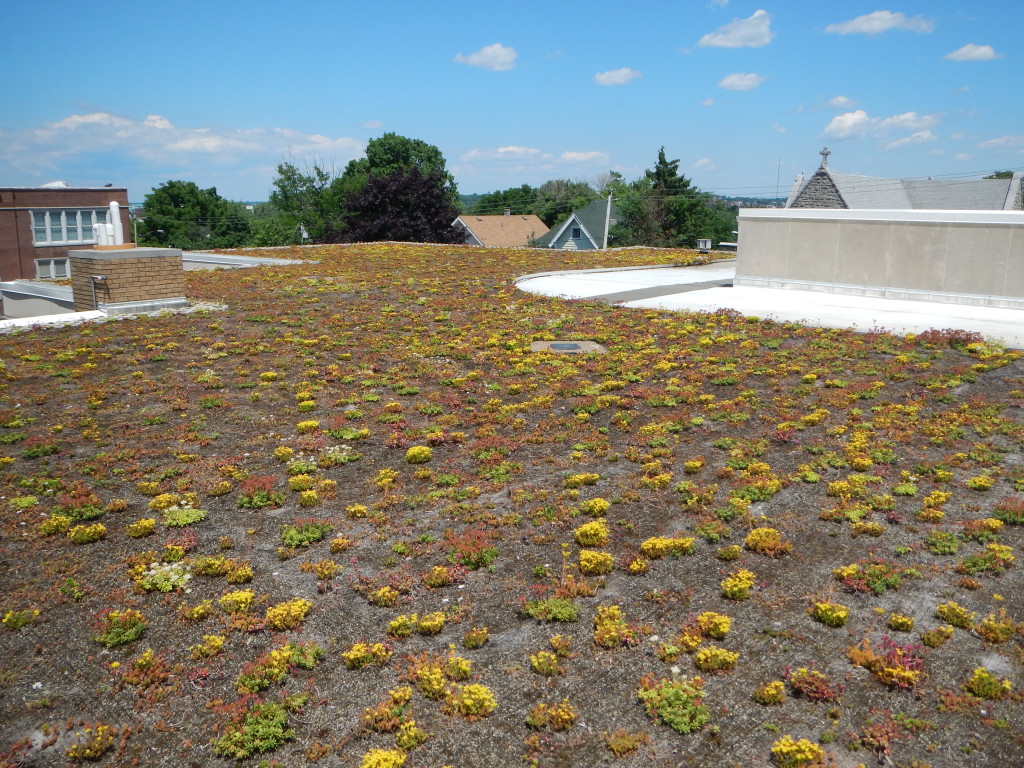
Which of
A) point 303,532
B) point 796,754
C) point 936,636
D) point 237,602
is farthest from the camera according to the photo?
point 303,532

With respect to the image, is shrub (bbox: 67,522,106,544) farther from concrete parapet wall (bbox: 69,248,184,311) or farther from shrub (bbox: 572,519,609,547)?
concrete parapet wall (bbox: 69,248,184,311)

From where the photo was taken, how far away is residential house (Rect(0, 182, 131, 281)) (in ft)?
184

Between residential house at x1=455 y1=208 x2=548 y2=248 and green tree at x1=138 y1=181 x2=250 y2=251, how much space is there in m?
39.7

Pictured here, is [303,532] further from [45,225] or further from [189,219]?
[189,219]

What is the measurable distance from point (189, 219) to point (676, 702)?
121m

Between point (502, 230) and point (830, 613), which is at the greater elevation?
point (502, 230)

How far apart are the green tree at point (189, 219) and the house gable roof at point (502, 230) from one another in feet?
131

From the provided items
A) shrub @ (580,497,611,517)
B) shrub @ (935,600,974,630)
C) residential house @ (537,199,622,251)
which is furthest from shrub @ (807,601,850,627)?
residential house @ (537,199,622,251)

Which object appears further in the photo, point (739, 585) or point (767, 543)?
point (767, 543)

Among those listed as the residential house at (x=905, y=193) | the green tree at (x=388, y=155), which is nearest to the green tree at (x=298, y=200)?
the green tree at (x=388, y=155)

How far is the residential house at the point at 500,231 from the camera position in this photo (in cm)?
8075

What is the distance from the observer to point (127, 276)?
16969 millimetres

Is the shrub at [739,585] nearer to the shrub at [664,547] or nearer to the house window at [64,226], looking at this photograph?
the shrub at [664,547]

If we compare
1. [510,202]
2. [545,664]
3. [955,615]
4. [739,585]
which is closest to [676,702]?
[545,664]
